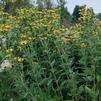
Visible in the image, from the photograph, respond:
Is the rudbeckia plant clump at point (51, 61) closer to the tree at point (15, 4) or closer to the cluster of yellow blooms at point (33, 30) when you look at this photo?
the cluster of yellow blooms at point (33, 30)

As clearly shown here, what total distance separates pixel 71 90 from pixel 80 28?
4.16ft

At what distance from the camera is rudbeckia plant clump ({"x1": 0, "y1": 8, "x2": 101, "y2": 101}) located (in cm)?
595

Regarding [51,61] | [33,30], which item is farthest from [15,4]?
[51,61]

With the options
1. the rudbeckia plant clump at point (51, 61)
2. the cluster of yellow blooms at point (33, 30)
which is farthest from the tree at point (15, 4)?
the rudbeckia plant clump at point (51, 61)

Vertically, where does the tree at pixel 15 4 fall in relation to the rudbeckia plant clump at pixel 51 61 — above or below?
above

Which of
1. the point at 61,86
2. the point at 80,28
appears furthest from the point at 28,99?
the point at 80,28

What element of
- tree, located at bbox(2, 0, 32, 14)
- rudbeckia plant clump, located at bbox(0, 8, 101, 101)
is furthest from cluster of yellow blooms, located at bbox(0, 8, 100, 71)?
tree, located at bbox(2, 0, 32, 14)

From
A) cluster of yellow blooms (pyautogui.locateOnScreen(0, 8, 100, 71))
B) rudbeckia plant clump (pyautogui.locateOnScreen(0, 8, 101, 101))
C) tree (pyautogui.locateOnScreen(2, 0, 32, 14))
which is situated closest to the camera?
rudbeckia plant clump (pyautogui.locateOnScreen(0, 8, 101, 101))

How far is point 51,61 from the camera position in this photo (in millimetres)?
6398

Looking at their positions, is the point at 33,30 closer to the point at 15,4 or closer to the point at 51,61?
the point at 51,61

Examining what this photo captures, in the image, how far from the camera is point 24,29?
23.9 feet

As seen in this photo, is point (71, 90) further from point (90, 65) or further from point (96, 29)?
point (96, 29)

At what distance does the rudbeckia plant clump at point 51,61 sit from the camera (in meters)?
5.95

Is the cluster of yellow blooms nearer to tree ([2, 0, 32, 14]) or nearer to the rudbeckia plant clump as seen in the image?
the rudbeckia plant clump
